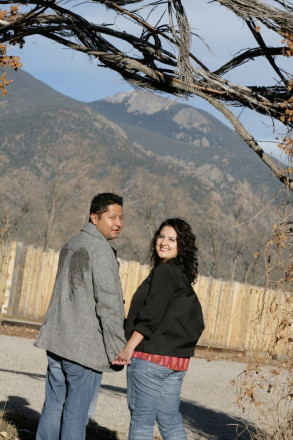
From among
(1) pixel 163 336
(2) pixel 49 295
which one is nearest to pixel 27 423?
(1) pixel 163 336

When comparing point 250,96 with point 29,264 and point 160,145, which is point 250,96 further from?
point 160,145

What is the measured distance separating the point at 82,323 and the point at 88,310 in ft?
0.28

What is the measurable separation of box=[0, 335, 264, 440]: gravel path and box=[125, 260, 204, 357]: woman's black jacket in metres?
2.42

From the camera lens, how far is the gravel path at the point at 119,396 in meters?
7.44

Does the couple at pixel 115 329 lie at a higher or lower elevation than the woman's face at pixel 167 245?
lower

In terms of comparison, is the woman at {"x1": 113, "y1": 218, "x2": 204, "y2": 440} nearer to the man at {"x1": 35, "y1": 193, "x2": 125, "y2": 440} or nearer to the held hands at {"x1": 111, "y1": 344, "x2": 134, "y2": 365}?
the held hands at {"x1": 111, "y1": 344, "x2": 134, "y2": 365}

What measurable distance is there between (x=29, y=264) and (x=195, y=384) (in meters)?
8.34

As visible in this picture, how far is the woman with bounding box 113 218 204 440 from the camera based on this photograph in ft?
14.0

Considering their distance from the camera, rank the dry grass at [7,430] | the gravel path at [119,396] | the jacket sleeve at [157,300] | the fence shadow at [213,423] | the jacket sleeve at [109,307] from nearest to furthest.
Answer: the jacket sleeve at [157,300] < the jacket sleeve at [109,307] < the dry grass at [7,430] < the gravel path at [119,396] < the fence shadow at [213,423]

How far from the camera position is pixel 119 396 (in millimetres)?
9250

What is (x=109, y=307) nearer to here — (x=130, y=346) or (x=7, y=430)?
(x=130, y=346)

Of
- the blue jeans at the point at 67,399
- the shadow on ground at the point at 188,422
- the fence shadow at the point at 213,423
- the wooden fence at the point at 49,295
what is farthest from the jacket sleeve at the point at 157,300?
the wooden fence at the point at 49,295

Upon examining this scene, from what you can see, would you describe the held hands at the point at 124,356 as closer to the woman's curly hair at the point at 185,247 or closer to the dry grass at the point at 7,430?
the woman's curly hair at the point at 185,247

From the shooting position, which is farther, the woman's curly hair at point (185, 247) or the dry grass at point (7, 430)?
the dry grass at point (7, 430)
